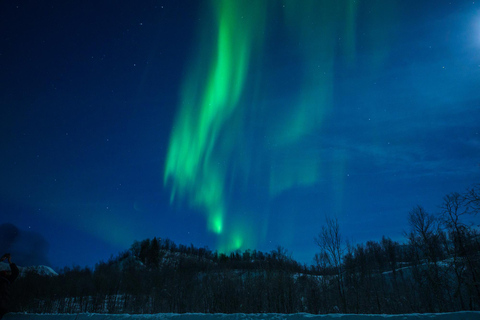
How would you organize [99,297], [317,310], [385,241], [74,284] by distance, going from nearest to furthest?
1. [317,310]
2. [99,297]
3. [74,284]
4. [385,241]

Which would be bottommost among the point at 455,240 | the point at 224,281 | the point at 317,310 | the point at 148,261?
the point at 317,310

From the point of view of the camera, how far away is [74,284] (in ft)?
143

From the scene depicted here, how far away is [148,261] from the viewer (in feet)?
356

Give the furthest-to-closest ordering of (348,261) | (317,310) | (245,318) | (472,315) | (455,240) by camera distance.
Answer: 1. (348,261)
2. (455,240)
3. (317,310)
4. (245,318)
5. (472,315)

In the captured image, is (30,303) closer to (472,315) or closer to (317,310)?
(317,310)

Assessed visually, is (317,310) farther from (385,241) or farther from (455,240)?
(385,241)

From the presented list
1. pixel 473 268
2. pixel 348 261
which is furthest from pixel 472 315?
pixel 348 261

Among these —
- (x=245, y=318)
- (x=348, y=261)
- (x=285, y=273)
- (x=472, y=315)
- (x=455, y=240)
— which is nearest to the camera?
(x=472, y=315)

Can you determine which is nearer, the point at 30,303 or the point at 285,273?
the point at 285,273

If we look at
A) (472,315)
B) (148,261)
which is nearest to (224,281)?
(472,315)

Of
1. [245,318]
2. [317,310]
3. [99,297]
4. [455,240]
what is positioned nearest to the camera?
[245,318]

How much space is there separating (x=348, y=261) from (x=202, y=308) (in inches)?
711

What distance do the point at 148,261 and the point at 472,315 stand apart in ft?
385

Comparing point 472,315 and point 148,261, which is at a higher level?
point 148,261
